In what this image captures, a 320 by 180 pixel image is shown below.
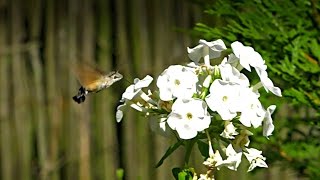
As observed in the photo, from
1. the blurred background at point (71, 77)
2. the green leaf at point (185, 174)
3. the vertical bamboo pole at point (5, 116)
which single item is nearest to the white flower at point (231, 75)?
the green leaf at point (185, 174)

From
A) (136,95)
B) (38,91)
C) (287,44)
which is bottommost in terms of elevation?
(136,95)

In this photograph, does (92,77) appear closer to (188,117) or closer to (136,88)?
(136,88)

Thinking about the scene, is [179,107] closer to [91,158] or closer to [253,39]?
[253,39]

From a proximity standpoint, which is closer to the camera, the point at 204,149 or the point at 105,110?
the point at 204,149

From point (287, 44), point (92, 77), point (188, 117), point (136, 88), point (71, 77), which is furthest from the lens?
point (71, 77)

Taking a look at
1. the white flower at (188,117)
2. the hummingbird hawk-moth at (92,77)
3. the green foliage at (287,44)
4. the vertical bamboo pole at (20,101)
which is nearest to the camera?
the white flower at (188,117)

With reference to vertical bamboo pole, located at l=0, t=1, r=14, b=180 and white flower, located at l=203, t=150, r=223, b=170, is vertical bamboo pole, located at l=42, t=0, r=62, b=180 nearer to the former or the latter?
vertical bamboo pole, located at l=0, t=1, r=14, b=180

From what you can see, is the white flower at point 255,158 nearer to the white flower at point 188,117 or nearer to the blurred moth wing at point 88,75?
the white flower at point 188,117

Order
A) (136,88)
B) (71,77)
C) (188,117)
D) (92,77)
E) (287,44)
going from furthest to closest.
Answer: (71,77) → (287,44) → (92,77) → (136,88) → (188,117)

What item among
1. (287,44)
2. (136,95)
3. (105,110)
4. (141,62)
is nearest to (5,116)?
(105,110)
